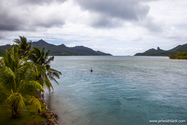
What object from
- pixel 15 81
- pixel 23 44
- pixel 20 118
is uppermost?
pixel 23 44

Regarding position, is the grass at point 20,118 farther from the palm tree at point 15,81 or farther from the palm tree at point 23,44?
the palm tree at point 23,44

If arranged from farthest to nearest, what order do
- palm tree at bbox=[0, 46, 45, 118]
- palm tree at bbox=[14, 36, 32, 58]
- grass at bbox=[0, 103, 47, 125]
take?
1. palm tree at bbox=[14, 36, 32, 58]
2. grass at bbox=[0, 103, 47, 125]
3. palm tree at bbox=[0, 46, 45, 118]

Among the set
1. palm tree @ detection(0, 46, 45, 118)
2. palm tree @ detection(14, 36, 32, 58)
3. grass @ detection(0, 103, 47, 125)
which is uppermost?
palm tree @ detection(14, 36, 32, 58)

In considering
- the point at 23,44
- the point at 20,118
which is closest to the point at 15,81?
the point at 20,118

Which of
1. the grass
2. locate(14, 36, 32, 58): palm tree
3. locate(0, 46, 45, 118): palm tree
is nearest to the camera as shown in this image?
locate(0, 46, 45, 118): palm tree

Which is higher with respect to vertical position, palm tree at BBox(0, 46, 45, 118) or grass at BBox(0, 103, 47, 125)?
palm tree at BBox(0, 46, 45, 118)

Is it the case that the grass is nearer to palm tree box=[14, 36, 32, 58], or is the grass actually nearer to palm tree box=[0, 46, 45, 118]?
palm tree box=[0, 46, 45, 118]

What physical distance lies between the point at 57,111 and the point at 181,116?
16.8 meters

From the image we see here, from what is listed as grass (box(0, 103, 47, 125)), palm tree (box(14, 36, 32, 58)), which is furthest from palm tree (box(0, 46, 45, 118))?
palm tree (box(14, 36, 32, 58))

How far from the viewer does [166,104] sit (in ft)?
63.8

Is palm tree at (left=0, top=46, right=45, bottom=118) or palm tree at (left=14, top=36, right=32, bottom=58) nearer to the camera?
palm tree at (left=0, top=46, right=45, bottom=118)

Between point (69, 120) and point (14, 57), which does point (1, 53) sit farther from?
point (69, 120)

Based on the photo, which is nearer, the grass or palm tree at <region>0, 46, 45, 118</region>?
palm tree at <region>0, 46, 45, 118</region>

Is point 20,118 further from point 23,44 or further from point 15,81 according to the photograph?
point 23,44
